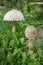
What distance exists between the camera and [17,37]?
2738 mm

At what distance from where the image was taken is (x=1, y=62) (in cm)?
231

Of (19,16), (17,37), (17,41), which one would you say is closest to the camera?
(17,41)

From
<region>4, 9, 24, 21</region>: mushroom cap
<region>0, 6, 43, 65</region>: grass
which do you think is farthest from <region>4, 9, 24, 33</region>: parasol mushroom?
<region>0, 6, 43, 65</region>: grass

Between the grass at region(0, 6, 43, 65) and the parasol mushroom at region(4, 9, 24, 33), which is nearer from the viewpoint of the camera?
the grass at region(0, 6, 43, 65)

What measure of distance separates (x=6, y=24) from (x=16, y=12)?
48 centimetres

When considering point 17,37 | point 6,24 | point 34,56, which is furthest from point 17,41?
point 6,24

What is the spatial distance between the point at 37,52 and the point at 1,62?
34cm

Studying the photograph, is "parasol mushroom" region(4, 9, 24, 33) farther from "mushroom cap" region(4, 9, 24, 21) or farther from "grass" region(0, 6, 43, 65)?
"grass" region(0, 6, 43, 65)

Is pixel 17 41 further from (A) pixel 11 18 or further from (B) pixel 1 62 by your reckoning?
(A) pixel 11 18

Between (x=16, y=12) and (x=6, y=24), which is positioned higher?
(x=16, y=12)

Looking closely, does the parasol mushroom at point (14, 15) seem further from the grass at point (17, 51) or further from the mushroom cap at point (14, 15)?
the grass at point (17, 51)

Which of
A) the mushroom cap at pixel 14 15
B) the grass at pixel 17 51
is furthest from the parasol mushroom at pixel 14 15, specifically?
the grass at pixel 17 51

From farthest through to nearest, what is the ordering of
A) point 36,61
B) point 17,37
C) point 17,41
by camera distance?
point 17,37, point 17,41, point 36,61

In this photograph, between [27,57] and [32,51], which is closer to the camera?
[27,57]
